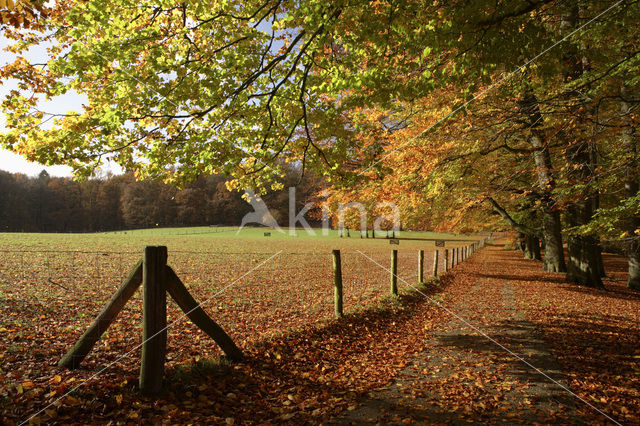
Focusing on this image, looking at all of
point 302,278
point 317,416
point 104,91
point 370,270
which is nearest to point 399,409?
point 317,416

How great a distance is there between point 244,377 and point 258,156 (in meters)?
4.88

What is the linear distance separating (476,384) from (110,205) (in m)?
85.9

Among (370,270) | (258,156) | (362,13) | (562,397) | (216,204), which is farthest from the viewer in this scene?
(216,204)

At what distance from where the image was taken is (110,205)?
75.6 m

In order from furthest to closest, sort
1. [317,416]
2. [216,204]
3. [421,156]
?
[216,204], [421,156], [317,416]

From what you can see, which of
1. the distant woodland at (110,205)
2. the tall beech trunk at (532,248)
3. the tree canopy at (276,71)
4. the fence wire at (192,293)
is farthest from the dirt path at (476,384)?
the distant woodland at (110,205)

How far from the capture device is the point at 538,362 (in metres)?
5.73

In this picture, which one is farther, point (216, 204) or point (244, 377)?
point (216, 204)

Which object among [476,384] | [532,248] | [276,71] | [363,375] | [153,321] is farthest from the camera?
[532,248]

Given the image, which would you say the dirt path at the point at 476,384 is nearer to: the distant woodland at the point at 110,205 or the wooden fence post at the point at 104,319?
the wooden fence post at the point at 104,319

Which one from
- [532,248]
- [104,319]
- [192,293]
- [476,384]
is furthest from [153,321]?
[532,248]

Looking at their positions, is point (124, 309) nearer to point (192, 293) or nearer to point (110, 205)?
point (192, 293)

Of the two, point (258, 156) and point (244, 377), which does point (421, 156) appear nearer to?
point (258, 156)

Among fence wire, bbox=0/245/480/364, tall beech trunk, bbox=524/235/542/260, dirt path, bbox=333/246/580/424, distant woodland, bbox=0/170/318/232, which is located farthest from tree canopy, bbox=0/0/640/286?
distant woodland, bbox=0/170/318/232
